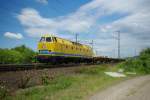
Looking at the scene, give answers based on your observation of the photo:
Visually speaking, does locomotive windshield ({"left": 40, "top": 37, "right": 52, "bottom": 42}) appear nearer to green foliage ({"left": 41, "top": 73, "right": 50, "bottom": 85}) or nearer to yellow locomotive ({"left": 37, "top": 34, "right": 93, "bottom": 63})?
yellow locomotive ({"left": 37, "top": 34, "right": 93, "bottom": 63})

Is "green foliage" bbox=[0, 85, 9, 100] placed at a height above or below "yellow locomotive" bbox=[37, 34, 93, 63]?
below

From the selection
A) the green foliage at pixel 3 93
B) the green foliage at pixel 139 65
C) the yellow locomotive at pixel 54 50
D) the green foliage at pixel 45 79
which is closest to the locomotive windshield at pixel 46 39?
the yellow locomotive at pixel 54 50

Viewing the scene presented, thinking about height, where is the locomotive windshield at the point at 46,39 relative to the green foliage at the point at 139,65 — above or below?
above

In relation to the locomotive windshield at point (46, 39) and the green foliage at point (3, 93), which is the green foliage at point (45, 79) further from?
the locomotive windshield at point (46, 39)

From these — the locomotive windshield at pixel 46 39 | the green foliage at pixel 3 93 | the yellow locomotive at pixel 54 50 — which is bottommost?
the green foliage at pixel 3 93

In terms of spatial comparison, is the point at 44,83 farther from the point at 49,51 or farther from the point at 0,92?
the point at 49,51

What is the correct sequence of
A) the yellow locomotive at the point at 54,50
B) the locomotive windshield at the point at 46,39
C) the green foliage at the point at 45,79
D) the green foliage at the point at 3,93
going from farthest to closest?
1. the locomotive windshield at the point at 46,39
2. the yellow locomotive at the point at 54,50
3. the green foliage at the point at 45,79
4. the green foliage at the point at 3,93

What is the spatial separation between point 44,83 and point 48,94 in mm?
3373

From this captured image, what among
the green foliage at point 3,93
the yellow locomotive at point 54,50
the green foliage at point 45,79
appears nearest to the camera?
the green foliage at point 3,93

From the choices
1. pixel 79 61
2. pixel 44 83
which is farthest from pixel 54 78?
pixel 79 61

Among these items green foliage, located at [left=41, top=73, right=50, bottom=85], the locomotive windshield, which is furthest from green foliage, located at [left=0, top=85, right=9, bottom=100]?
the locomotive windshield

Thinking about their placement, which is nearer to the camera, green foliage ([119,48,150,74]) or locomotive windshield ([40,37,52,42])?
locomotive windshield ([40,37,52,42])

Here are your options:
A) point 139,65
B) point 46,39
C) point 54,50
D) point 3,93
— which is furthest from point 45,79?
point 139,65

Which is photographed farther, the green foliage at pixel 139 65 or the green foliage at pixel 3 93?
the green foliage at pixel 139 65
